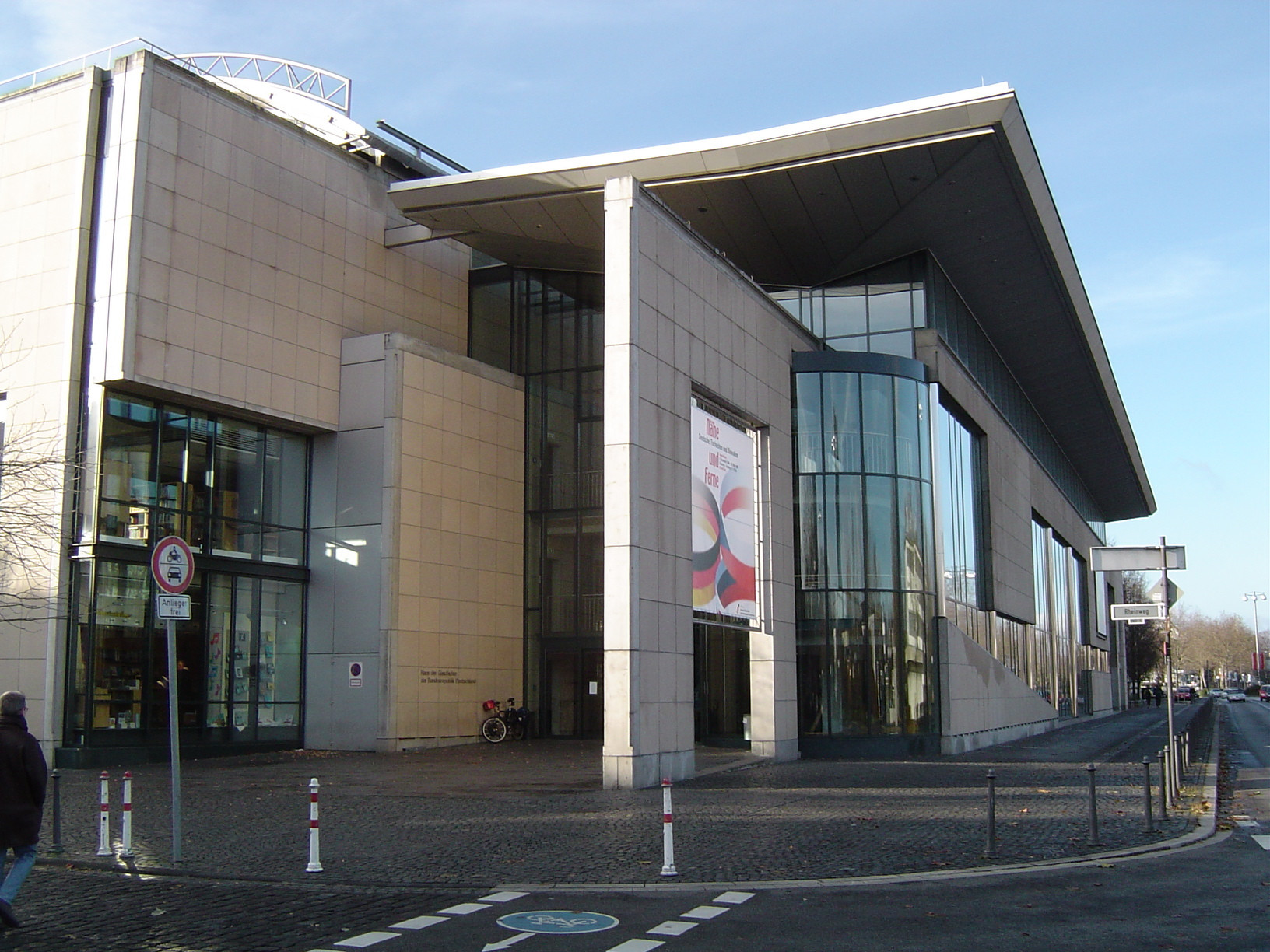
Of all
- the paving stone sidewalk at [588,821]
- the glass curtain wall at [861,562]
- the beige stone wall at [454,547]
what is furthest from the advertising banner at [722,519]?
the beige stone wall at [454,547]

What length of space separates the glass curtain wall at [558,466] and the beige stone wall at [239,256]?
3.36 metres

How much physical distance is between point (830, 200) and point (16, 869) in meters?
24.3

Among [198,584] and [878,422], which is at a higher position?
[878,422]

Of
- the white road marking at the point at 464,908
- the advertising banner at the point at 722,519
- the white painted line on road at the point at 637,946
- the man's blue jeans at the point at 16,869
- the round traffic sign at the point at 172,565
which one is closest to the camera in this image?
the white painted line on road at the point at 637,946

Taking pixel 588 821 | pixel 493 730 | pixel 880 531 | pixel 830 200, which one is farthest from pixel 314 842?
pixel 830 200

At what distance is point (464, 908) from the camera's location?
938 cm

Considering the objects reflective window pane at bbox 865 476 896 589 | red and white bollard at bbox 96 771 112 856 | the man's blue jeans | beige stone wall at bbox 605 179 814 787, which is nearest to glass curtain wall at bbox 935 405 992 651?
reflective window pane at bbox 865 476 896 589

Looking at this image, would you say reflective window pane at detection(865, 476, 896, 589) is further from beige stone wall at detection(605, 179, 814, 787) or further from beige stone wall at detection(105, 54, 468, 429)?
beige stone wall at detection(105, 54, 468, 429)

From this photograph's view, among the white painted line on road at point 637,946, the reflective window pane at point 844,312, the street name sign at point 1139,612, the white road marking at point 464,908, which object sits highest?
the reflective window pane at point 844,312

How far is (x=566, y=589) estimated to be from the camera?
114 feet

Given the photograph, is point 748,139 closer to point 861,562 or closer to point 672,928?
point 861,562

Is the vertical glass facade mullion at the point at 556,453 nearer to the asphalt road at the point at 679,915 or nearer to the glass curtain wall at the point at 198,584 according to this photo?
the glass curtain wall at the point at 198,584

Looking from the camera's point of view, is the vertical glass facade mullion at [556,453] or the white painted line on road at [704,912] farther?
the vertical glass facade mullion at [556,453]

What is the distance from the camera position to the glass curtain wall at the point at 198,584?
25141 millimetres
